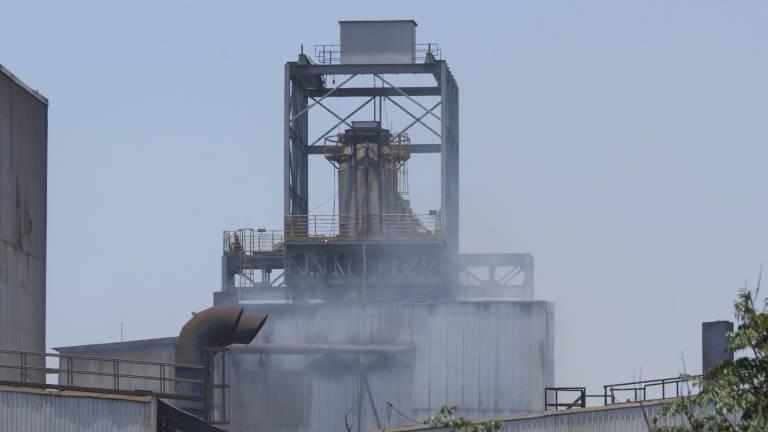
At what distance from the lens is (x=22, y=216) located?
5450cm

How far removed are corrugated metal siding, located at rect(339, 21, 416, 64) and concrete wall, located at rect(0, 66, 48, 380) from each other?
24.5 metres

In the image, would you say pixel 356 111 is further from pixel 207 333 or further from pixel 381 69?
pixel 207 333

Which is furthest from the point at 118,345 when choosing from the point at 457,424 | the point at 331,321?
the point at 457,424

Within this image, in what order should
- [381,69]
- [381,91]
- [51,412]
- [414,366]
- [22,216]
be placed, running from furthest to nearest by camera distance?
[381,91] → [381,69] → [414,366] → [22,216] → [51,412]

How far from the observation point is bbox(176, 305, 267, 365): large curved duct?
52062mm

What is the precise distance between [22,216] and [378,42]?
28307 millimetres

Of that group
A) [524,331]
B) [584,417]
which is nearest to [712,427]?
[584,417]

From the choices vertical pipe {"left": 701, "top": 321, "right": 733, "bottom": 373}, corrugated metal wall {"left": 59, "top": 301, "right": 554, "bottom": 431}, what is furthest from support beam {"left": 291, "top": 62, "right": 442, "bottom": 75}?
vertical pipe {"left": 701, "top": 321, "right": 733, "bottom": 373}

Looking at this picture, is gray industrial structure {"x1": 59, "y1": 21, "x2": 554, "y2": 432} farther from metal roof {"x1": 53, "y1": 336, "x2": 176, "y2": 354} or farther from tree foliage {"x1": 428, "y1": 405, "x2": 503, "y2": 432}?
tree foliage {"x1": 428, "y1": 405, "x2": 503, "y2": 432}

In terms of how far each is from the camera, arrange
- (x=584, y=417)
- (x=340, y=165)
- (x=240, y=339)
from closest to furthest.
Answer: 1. (x=584, y=417)
2. (x=240, y=339)
3. (x=340, y=165)

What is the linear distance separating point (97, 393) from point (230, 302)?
110 feet

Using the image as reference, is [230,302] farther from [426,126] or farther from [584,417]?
[584,417]

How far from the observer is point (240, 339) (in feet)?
175

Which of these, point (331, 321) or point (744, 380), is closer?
point (744, 380)
